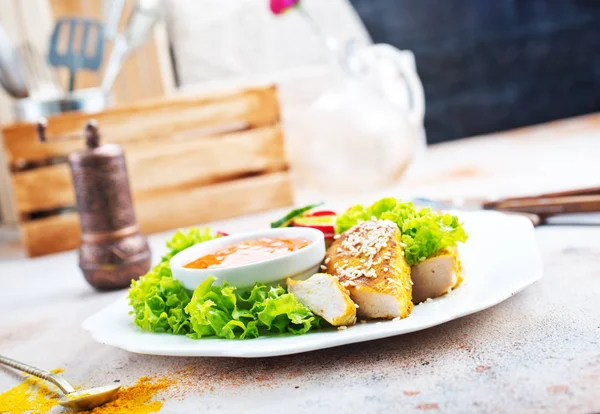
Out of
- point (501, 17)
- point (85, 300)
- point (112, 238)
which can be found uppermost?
point (501, 17)

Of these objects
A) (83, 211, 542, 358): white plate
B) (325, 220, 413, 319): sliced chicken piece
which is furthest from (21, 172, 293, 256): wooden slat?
(325, 220, 413, 319): sliced chicken piece

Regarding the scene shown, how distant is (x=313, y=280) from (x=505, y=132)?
2655 millimetres

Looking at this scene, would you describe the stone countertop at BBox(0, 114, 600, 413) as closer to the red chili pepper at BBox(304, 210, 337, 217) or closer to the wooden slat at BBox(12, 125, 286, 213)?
the red chili pepper at BBox(304, 210, 337, 217)

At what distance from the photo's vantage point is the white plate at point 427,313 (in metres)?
0.90

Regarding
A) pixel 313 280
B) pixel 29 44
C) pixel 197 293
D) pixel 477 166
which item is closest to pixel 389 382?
pixel 313 280

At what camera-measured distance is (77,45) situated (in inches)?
83.4

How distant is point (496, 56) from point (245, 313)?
2.70 m

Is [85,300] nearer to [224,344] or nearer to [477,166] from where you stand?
[224,344]

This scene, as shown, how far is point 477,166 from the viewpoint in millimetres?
2576

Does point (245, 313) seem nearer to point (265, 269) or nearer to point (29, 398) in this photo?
point (265, 269)

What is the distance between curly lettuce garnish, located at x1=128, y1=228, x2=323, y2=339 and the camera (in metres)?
0.97

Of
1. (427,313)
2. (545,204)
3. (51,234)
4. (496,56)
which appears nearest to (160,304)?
(427,313)

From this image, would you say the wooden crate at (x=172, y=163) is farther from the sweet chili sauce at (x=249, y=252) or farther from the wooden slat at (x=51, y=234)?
the sweet chili sauce at (x=249, y=252)

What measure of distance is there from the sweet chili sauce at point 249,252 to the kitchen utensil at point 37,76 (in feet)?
3.90
